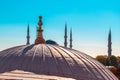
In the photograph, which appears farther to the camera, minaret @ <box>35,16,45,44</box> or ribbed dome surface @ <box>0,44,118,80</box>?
minaret @ <box>35,16,45,44</box>

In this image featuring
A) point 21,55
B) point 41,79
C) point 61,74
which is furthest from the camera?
point 21,55

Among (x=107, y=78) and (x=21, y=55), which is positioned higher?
(x=21, y=55)

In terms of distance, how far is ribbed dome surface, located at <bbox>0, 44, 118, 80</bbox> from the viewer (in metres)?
14.3

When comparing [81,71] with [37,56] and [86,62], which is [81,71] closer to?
[86,62]

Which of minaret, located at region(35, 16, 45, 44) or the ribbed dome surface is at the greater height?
minaret, located at region(35, 16, 45, 44)

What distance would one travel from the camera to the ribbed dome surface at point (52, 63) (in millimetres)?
14336

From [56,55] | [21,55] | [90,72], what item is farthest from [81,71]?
[21,55]

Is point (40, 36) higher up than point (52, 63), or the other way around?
point (40, 36)

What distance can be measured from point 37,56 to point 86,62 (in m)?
2.54

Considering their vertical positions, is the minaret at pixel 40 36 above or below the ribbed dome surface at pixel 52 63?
above

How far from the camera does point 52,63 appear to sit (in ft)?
48.1

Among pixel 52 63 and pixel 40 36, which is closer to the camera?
pixel 52 63

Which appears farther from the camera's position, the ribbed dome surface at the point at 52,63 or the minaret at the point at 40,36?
the minaret at the point at 40,36

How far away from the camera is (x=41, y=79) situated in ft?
31.8
